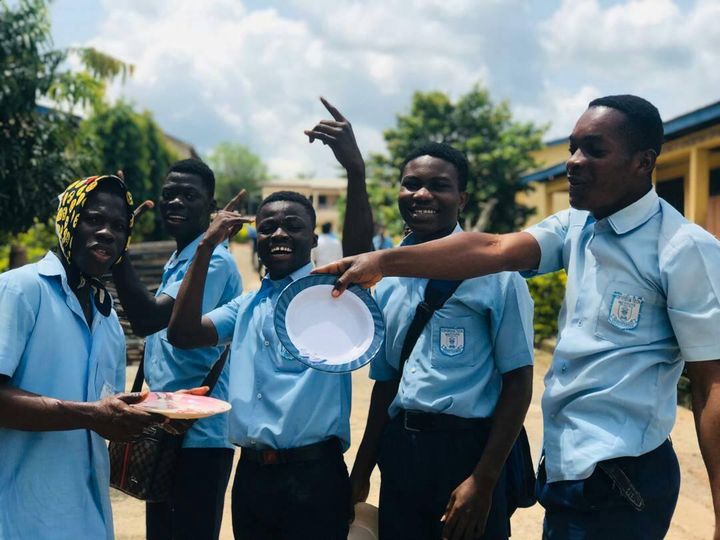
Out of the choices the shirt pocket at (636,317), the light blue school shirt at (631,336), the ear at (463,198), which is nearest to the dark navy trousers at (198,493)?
the ear at (463,198)

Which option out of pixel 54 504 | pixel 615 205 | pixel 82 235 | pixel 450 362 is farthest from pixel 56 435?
pixel 615 205

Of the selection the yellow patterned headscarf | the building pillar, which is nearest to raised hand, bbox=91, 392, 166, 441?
the yellow patterned headscarf

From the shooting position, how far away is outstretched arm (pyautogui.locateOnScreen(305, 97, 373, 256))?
10.3 ft

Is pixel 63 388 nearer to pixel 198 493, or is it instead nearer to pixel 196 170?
pixel 198 493

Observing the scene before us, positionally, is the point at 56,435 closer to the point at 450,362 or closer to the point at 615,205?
the point at 450,362

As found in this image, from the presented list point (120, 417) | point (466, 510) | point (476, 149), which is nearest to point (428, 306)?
point (466, 510)

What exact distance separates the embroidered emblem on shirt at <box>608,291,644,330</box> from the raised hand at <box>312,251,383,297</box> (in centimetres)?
71

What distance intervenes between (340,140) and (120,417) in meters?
1.46

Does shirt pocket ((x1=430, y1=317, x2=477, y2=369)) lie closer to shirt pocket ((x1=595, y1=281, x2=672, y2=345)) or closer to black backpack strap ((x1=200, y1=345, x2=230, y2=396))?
shirt pocket ((x1=595, y1=281, x2=672, y2=345))

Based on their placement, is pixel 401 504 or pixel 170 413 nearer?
pixel 170 413

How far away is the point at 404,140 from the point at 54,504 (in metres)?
24.9

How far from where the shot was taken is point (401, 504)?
9.53ft

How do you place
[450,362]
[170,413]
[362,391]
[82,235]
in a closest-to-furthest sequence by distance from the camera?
[170,413]
[82,235]
[450,362]
[362,391]

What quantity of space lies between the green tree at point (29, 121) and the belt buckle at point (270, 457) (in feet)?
22.4
